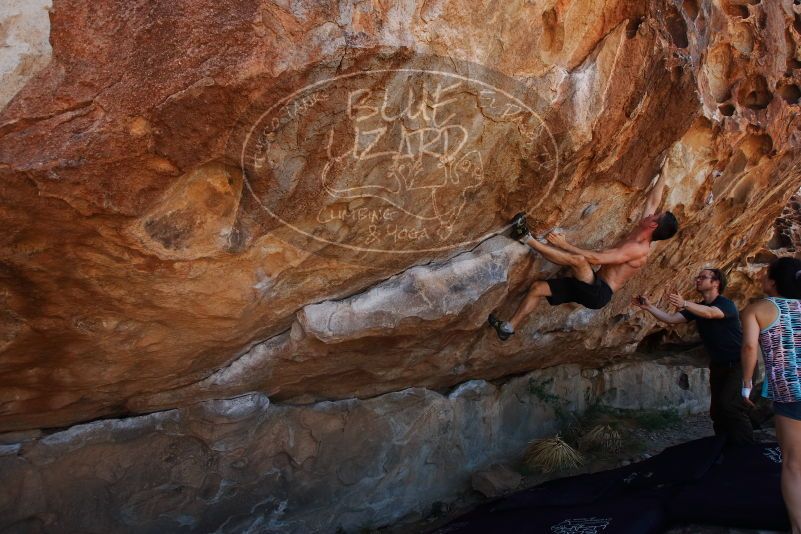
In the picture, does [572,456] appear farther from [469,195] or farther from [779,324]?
[469,195]

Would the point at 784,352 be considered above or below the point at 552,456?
above

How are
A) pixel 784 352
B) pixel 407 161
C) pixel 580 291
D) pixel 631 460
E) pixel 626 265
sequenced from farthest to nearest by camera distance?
pixel 631 460 → pixel 626 265 → pixel 580 291 → pixel 784 352 → pixel 407 161

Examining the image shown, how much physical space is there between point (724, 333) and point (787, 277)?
118 cm

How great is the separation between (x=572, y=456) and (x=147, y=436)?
321 cm

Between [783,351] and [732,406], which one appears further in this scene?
[732,406]

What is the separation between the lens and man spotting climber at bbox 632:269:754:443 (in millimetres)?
4016

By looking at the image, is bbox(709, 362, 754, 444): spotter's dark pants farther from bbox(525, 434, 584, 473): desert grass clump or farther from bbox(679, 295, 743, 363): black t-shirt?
bbox(525, 434, 584, 473): desert grass clump

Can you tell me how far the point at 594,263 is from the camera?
3.77 m

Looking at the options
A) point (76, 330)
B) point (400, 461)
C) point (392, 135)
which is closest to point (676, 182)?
point (392, 135)

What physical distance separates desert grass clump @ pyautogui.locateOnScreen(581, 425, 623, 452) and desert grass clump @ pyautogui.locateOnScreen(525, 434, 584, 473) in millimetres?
304

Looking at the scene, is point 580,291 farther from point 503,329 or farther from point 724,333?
point 724,333

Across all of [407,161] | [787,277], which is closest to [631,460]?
[787,277]

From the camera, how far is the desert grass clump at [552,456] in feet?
15.8

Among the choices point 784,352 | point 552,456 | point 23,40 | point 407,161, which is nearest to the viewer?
point 23,40
